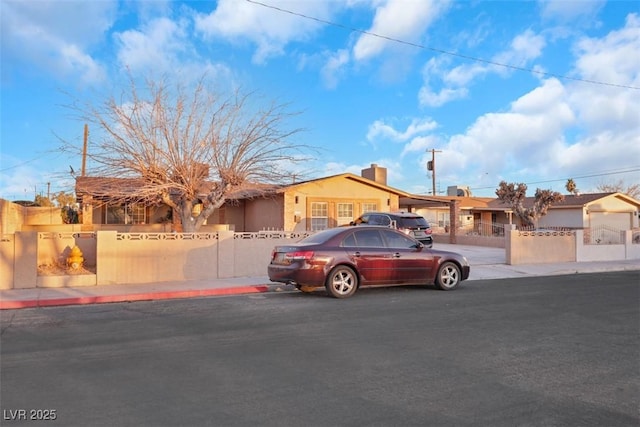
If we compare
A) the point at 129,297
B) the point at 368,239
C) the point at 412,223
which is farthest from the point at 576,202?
the point at 129,297

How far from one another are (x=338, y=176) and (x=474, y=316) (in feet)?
53.2

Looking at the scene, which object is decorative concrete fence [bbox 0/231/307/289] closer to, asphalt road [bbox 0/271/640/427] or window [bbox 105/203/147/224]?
asphalt road [bbox 0/271/640/427]

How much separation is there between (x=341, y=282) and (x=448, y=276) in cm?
291

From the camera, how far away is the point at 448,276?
1171cm

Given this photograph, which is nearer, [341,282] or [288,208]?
[341,282]

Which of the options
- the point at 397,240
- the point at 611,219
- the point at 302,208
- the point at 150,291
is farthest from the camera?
the point at 611,219

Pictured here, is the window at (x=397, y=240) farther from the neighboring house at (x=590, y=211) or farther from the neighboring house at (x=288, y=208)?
the neighboring house at (x=590, y=211)

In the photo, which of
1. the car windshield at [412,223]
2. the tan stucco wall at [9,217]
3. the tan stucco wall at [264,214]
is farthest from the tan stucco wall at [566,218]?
the tan stucco wall at [9,217]

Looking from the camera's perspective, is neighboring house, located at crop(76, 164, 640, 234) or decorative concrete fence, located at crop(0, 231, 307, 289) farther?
neighboring house, located at crop(76, 164, 640, 234)

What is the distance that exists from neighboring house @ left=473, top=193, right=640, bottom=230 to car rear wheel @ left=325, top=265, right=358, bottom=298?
31155 millimetres

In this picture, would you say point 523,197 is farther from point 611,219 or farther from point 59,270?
point 59,270

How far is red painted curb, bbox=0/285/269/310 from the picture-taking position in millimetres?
9828

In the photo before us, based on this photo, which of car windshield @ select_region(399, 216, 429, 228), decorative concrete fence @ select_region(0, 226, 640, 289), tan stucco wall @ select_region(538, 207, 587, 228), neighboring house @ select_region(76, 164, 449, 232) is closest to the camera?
decorative concrete fence @ select_region(0, 226, 640, 289)

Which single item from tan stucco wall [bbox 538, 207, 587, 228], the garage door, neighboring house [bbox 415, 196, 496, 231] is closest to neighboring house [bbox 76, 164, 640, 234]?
neighboring house [bbox 415, 196, 496, 231]
